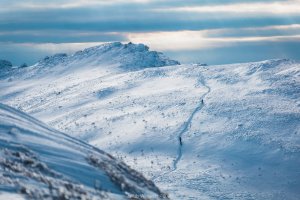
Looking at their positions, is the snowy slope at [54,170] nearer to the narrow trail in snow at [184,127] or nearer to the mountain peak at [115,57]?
the narrow trail in snow at [184,127]

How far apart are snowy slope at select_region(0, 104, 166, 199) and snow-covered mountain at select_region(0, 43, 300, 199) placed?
14134 mm

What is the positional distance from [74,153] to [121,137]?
28.9 metres

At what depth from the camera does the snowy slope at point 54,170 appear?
1143 cm

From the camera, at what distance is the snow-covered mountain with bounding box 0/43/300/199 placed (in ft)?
114

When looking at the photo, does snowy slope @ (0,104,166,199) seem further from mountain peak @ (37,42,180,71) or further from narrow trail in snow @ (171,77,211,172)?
mountain peak @ (37,42,180,71)

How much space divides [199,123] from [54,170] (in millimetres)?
33040

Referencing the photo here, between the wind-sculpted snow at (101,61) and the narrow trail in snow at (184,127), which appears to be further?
the wind-sculpted snow at (101,61)

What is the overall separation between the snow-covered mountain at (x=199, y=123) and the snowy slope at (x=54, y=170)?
14134 mm

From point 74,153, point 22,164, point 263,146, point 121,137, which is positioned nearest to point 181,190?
point 263,146

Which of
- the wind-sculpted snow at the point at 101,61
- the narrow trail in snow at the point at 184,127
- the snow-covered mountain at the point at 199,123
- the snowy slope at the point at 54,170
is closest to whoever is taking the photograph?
the snowy slope at the point at 54,170

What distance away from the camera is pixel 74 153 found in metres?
15.4

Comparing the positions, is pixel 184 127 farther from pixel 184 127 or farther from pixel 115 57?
pixel 115 57

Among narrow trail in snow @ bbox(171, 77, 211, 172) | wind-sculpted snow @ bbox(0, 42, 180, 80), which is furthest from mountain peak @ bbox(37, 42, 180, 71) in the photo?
narrow trail in snow @ bbox(171, 77, 211, 172)

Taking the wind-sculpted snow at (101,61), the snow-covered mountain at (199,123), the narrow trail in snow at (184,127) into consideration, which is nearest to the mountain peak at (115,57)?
the wind-sculpted snow at (101,61)
